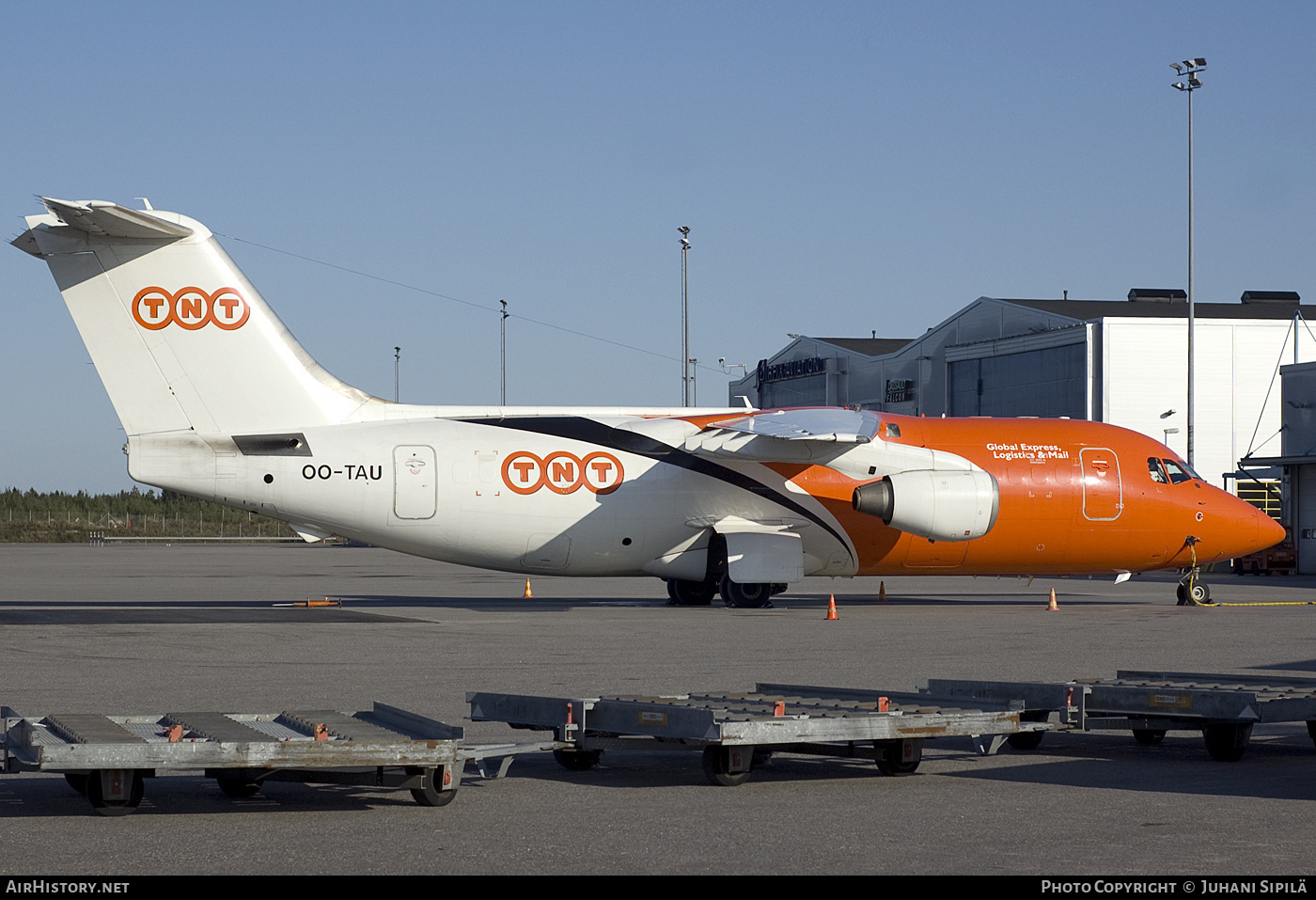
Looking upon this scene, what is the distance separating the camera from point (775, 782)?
1046 cm

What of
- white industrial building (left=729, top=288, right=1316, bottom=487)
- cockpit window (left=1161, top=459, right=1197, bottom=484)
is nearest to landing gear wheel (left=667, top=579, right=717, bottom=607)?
cockpit window (left=1161, top=459, right=1197, bottom=484)

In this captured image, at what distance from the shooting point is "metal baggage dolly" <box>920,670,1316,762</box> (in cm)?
1120

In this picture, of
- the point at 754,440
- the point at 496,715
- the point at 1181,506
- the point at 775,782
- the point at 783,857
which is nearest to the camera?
the point at 783,857

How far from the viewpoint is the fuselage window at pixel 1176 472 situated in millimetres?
30500

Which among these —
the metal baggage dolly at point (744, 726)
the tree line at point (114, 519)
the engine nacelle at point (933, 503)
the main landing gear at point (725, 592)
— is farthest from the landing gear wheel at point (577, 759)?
the tree line at point (114, 519)

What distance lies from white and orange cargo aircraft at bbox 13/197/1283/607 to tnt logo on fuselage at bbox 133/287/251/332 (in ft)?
0.12

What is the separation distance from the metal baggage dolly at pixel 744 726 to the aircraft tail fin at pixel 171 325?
609 inches

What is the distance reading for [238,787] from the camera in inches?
379

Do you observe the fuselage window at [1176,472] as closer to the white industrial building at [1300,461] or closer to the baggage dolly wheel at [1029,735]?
the white industrial building at [1300,461]

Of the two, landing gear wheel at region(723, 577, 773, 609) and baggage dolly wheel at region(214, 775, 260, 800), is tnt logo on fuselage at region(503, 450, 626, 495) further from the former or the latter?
baggage dolly wheel at region(214, 775, 260, 800)

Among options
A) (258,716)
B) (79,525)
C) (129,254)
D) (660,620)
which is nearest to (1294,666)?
(660,620)

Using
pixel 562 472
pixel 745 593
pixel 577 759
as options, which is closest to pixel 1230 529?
pixel 745 593

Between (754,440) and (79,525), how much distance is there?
7944 cm

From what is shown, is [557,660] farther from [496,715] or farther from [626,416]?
[626,416]
